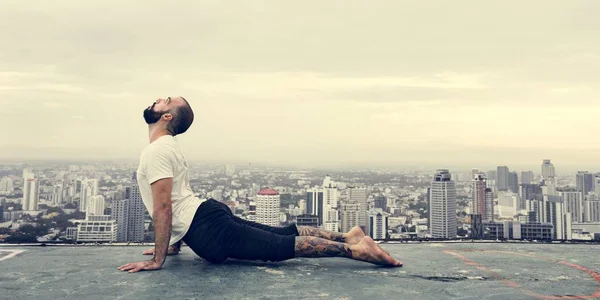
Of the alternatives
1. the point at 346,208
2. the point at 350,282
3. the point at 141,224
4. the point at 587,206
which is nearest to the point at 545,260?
the point at 350,282

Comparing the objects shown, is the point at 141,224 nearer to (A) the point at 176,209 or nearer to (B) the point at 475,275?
(A) the point at 176,209

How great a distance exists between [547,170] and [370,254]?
155 feet

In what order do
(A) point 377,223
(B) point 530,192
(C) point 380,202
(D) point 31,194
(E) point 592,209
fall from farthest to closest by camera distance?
(B) point 530,192 → (C) point 380,202 → (E) point 592,209 → (A) point 377,223 → (D) point 31,194

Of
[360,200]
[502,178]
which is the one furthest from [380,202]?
[502,178]

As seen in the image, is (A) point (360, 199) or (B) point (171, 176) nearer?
(B) point (171, 176)

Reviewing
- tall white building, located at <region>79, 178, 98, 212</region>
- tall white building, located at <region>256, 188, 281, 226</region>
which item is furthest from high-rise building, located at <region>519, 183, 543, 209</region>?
tall white building, located at <region>79, 178, 98, 212</region>

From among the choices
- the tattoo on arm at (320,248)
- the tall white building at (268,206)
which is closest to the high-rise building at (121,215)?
the tall white building at (268,206)

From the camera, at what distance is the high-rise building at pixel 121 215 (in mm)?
15133

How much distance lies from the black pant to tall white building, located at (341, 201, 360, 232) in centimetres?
2179

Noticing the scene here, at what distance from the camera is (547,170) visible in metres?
42.6

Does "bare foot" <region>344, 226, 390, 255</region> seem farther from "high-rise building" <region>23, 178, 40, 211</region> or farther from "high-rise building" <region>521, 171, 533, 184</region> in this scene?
"high-rise building" <region>521, 171, 533, 184</region>

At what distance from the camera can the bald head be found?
3.44 m

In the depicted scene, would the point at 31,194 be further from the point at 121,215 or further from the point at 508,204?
the point at 508,204

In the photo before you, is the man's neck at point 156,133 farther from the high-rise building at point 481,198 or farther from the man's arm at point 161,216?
the high-rise building at point 481,198
